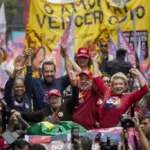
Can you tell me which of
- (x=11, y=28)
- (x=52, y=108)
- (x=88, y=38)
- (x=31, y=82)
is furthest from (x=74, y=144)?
(x=11, y=28)

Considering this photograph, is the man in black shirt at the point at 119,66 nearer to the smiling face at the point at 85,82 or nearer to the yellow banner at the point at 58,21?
the smiling face at the point at 85,82

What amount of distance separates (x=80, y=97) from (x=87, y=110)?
220 millimetres

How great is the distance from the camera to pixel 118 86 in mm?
12234

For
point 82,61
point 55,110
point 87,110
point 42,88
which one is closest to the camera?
point 87,110

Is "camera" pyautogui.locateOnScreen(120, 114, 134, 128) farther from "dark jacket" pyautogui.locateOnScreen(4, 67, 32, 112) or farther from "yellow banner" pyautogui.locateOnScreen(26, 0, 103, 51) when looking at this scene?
"yellow banner" pyautogui.locateOnScreen(26, 0, 103, 51)

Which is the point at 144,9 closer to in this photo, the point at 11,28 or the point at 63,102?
the point at 63,102

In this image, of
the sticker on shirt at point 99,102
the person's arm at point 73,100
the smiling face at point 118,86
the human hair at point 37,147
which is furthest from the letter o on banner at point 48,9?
the human hair at point 37,147

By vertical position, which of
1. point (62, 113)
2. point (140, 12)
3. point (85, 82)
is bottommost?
point (62, 113)

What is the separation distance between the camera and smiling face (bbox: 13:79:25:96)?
44.1 ft

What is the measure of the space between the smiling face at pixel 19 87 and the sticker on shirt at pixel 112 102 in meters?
1.63

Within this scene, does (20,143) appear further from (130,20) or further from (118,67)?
(130,20)

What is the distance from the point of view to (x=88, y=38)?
2072cm

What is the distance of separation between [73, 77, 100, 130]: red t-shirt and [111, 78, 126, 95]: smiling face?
0.36 metres

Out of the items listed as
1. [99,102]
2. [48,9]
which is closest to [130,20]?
[48,9]
